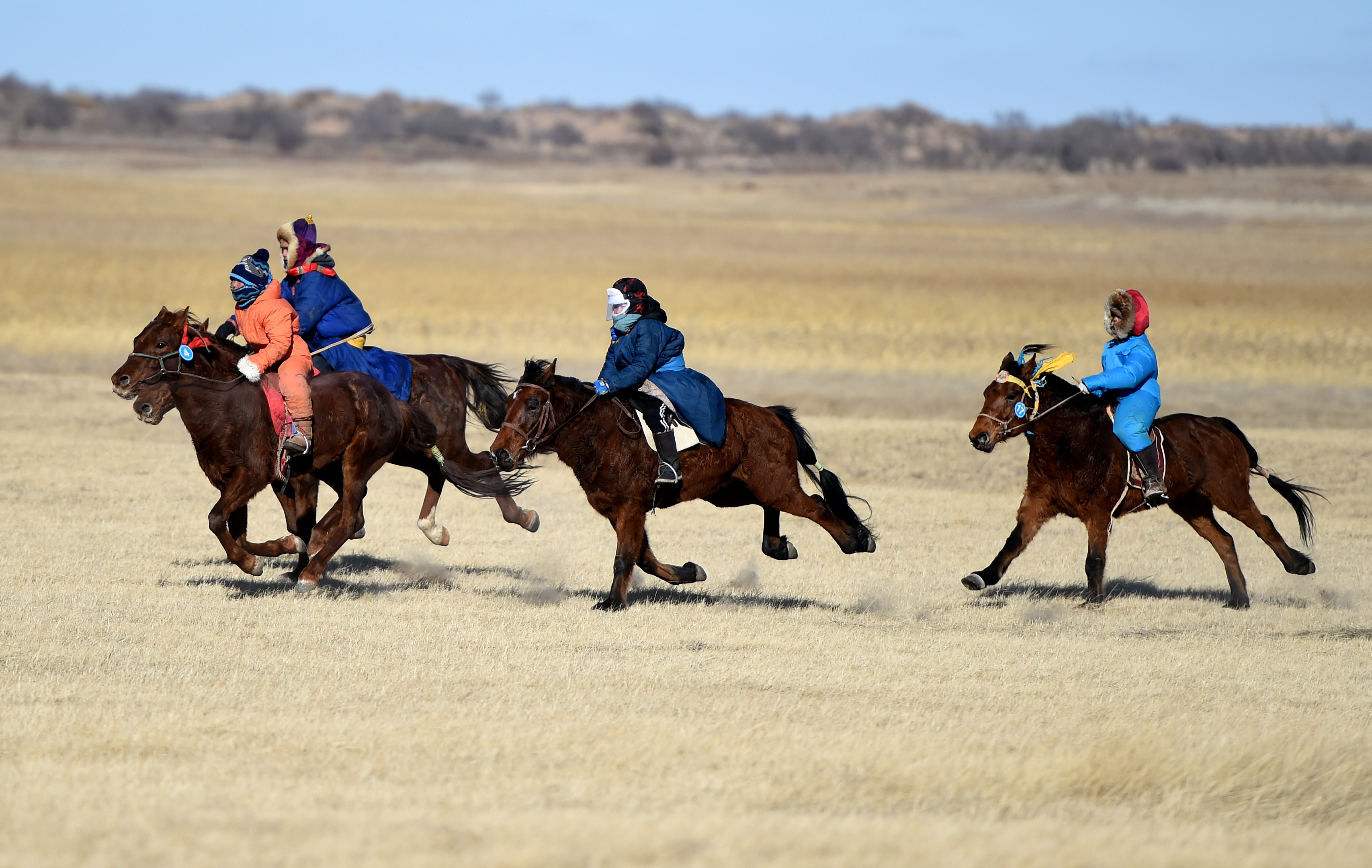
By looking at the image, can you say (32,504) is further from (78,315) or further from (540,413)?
(78,315)

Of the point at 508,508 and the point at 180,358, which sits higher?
the point at 180,358

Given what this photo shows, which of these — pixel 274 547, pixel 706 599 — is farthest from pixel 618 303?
pixel 274 547

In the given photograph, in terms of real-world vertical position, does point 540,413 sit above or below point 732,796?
above

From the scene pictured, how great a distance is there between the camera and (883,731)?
6730 mm

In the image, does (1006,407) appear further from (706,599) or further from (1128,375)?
(706,599)

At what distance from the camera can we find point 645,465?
9.42 metres

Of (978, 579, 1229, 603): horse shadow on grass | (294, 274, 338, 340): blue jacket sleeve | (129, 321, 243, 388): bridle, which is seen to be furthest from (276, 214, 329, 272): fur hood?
(978, 579, 1229, 603): horse shadow on grass

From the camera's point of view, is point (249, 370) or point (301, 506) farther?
point (301, 506)

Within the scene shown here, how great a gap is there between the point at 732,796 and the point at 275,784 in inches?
69.2

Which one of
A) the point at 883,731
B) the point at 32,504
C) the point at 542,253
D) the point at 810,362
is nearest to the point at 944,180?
the point at 542,253

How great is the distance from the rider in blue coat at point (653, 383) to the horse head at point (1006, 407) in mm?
1644

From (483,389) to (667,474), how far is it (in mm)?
2744

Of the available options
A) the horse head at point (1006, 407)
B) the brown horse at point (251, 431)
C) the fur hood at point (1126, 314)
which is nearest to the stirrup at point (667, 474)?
the brown horse at point (251, 431)

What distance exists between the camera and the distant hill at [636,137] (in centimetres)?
9419
